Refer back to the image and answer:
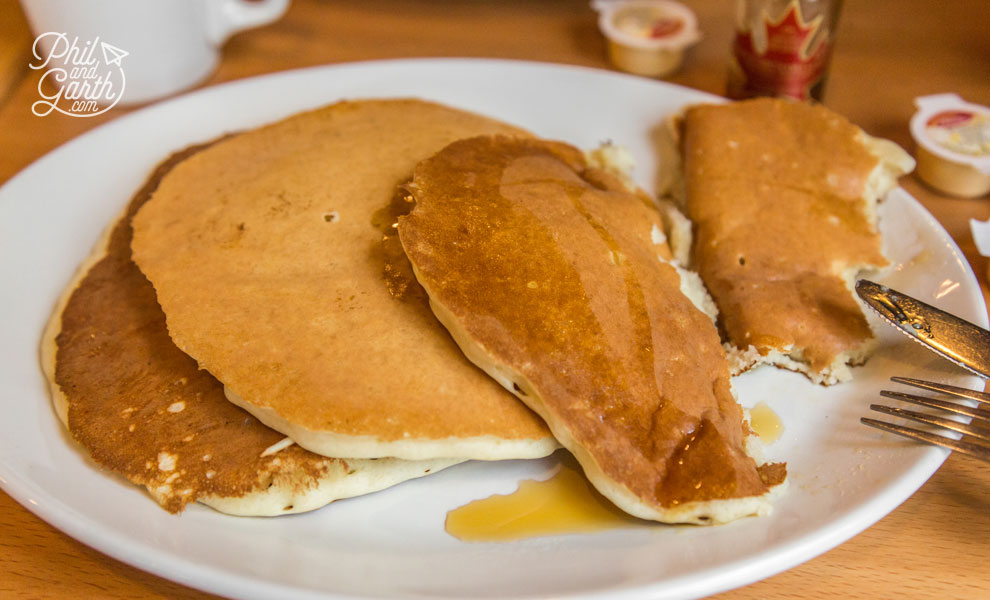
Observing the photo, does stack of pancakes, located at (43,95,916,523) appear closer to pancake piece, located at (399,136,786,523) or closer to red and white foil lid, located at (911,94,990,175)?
pancake piece, located at (399,136,786,523)

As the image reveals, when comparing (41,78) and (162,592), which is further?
(41,78)

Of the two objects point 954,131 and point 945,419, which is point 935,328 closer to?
point 945,419

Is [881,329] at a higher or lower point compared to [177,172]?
lower

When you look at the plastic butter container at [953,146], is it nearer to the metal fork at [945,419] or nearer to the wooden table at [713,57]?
the wooden table at [713,57]

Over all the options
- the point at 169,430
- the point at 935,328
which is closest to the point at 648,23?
the point at 935,328

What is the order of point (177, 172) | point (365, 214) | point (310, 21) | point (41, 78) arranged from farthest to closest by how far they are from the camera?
1. point (310, 21)
2. point (41, 78)
3. point (177, 172)
4. point (365, 214)

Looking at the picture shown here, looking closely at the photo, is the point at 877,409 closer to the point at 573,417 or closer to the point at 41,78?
the point at 573,417

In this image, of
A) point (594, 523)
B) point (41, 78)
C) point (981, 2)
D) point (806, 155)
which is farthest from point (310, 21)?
point (981, 2)

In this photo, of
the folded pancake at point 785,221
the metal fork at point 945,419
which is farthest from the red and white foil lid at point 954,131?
the metal fork at point 945,419
